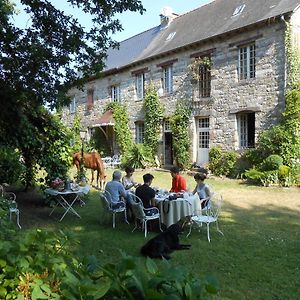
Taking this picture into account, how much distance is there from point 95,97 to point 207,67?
10137mm

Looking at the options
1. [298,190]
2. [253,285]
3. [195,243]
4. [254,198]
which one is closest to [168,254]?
[195,243]

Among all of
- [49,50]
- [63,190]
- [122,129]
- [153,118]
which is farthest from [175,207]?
[122,129]

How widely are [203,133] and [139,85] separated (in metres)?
5.69

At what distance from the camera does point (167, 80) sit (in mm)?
18469

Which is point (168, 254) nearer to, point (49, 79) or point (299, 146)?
point (49, 79)

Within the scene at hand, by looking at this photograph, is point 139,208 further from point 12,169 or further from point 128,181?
point 12,169

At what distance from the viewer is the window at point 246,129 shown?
14906 millimetres

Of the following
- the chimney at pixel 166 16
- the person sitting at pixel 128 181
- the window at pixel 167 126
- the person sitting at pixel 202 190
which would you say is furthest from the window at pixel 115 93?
the person sitting at pixel 202 190

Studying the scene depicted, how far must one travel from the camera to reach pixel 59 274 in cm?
162

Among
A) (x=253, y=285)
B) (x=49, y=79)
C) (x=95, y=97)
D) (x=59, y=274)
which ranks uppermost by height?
(x=95, y=97)

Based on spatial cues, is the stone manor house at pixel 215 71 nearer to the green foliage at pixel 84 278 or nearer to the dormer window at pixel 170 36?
the dormer window at pixel 170 36

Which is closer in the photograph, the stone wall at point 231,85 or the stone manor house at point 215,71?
the stone wall at point 231,85

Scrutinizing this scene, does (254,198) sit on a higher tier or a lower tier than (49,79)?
lower

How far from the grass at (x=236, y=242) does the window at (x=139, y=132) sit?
411 inches
